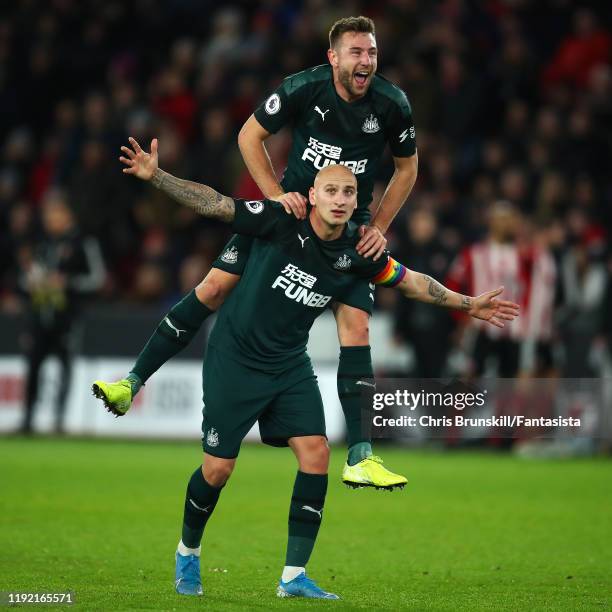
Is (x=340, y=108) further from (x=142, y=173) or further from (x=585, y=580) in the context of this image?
(x=585, y=580)

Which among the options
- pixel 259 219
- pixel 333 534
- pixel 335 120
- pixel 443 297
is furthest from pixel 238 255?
pixel 333 534

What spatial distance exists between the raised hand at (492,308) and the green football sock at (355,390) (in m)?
0.59

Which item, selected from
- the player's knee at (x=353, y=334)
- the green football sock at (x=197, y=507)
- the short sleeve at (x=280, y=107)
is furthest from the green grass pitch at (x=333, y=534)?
the short sleeve at (x=280, y=107)

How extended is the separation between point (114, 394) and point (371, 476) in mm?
1271

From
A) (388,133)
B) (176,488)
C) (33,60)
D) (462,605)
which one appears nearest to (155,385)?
(176,488)

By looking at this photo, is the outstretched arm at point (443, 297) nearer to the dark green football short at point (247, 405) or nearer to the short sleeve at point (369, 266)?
the short sleeve at point (369, 266)

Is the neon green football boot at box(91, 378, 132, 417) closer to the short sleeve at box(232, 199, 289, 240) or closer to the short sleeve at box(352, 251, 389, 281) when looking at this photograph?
the short sleeve at box(232, 199, 289, 240)

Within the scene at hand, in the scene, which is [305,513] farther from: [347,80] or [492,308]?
[347,80]

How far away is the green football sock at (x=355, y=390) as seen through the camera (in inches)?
254

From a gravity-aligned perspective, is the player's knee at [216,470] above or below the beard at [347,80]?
below

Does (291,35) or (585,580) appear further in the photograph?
(291,35)

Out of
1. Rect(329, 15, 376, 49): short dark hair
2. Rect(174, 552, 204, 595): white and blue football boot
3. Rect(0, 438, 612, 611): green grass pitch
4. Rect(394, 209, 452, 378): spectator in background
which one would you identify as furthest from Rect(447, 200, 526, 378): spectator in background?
Rect(174, 552, 204, 595): white and blue football boot

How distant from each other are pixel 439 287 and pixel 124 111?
1190cm

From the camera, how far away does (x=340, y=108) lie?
7043 mm
